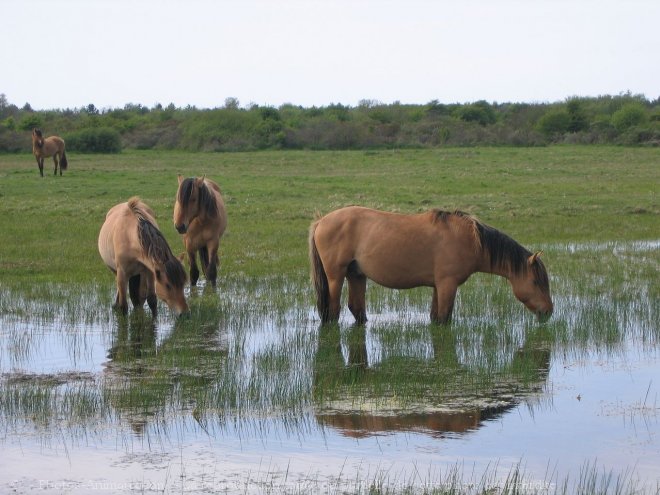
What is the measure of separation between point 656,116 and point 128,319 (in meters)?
47.9

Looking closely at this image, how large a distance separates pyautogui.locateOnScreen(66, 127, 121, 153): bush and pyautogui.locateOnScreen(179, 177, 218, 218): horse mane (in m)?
32.1

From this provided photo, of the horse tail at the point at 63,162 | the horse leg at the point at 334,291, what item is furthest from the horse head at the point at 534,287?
the horse tail at the point at 63,162

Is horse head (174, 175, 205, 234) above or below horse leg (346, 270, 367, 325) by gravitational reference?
above

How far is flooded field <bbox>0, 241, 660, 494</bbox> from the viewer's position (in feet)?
18.9

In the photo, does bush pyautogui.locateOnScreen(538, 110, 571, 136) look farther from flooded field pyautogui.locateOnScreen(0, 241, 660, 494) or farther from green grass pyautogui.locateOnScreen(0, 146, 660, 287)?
flooded field pyautogui.locateOnScreen(0, 241, 660, 494)

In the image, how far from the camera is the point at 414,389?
7.56 meters

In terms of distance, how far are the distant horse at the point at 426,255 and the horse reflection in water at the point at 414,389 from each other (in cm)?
61

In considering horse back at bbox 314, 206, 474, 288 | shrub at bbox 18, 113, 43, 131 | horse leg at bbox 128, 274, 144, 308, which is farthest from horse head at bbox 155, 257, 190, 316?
shrub at bbox 18, 113, 43, 131

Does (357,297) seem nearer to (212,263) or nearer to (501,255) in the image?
(501,255)

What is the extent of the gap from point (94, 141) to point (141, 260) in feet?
114

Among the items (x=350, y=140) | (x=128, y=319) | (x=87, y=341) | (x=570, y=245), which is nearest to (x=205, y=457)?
(x=87, y=341)

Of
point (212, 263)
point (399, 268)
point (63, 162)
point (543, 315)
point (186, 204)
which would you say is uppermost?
point (63, 162)

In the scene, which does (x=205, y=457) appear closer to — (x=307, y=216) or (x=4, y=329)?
(x=4, y=329)

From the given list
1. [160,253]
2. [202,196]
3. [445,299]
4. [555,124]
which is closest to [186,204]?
[202,196]
